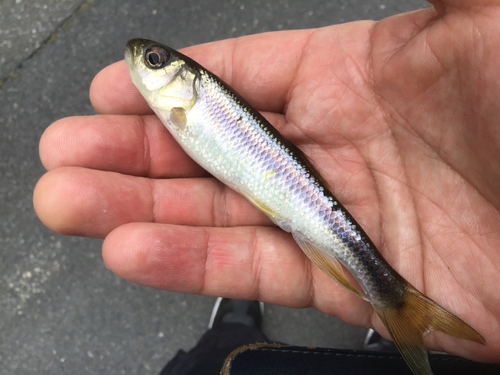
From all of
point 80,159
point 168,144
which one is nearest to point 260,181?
point 168,144

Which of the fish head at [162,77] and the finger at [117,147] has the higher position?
the fish head at [162,77]

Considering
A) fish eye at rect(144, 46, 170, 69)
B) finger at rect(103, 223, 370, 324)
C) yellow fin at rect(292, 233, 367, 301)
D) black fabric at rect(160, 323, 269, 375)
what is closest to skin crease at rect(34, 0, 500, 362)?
finger at rect(103, 223, 370, 324)

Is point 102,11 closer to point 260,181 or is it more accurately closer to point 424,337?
A: point 260,181

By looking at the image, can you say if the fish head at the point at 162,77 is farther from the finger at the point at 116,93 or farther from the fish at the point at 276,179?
the finger at the point at 116,93

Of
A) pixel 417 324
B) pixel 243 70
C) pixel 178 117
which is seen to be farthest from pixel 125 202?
pixel 417 324

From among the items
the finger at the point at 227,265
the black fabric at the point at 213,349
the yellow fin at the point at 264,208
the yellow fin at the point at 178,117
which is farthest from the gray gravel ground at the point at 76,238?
the yellow fin at the point at 178,117

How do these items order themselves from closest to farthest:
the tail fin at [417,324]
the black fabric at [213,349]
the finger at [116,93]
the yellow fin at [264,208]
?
the tail fin at [417,324] < the yellow fin at [264,208] < the finger at [116,93] < the black fabric at [213,349]
